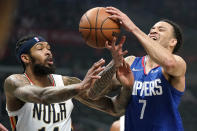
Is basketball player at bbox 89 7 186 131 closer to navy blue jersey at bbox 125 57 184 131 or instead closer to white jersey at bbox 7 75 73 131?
navy blue jersey at bbox 125 57 184 131

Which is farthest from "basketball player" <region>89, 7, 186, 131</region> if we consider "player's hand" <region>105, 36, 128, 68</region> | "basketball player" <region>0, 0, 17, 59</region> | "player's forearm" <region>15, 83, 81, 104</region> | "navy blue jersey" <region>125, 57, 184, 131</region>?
"basketball player" <region>0, 0, 17, 59</region>

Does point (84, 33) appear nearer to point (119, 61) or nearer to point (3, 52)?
point (119, 61)

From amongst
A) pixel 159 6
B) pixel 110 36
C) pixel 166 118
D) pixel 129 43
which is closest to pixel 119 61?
pixel 110 36

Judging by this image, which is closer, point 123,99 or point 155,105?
point 155,105

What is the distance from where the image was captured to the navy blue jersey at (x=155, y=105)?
3852 mm

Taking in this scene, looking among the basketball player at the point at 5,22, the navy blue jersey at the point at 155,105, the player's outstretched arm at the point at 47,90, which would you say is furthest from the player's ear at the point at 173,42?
the basketball player at the point at 5,22

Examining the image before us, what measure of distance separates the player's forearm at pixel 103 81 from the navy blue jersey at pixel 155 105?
1.02 feet

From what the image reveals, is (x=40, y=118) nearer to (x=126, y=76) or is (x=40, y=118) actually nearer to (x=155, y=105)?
(x=126, y=76)

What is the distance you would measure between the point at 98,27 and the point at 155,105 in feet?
3.19

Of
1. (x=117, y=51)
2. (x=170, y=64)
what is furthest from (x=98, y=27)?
(x=170, y=64)

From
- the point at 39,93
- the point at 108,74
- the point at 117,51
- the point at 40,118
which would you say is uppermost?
the point at 117,51

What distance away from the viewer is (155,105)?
387 cm

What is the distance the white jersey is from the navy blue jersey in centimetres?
77

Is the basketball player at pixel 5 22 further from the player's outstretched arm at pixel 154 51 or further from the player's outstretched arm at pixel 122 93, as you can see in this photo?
the player's outstretched arm at pixel 154 51
